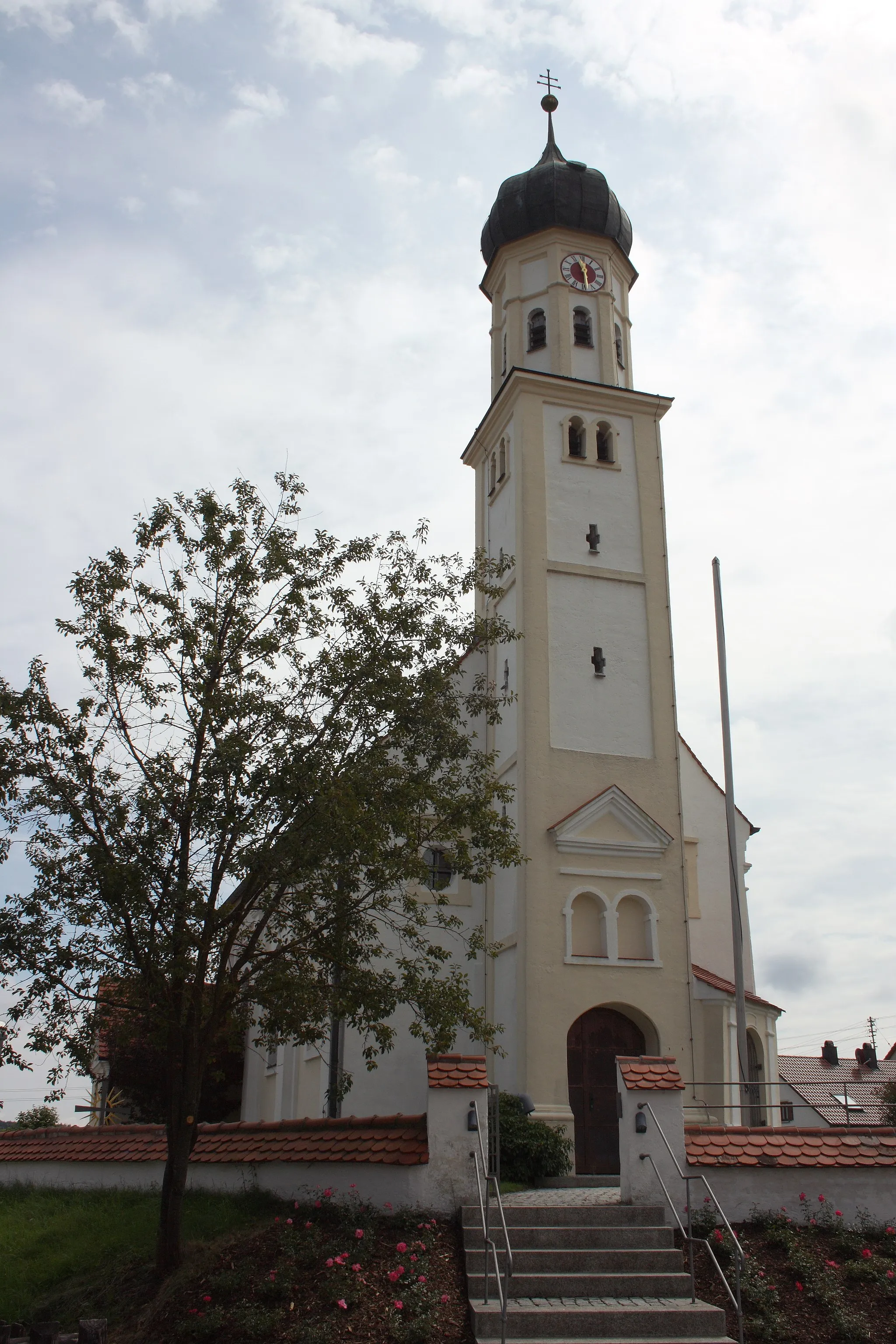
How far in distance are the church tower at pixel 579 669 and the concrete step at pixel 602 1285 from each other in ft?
27.0

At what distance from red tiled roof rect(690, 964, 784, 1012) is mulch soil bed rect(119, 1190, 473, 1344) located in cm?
1050

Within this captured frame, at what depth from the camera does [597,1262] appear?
1051 centimetres

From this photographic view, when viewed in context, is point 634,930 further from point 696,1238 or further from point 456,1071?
point 696,1238

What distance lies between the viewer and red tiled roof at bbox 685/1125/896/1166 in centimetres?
1183

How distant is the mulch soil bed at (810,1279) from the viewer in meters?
9.46

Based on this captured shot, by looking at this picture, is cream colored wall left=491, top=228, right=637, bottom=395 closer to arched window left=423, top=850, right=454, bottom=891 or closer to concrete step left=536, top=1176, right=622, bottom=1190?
arched window left=423, top=850, right=454, bottom=891

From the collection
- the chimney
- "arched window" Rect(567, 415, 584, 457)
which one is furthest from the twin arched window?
the chimney

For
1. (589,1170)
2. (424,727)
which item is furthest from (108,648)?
(589,1170)

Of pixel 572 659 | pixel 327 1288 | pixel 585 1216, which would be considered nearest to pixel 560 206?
pixel 572 659

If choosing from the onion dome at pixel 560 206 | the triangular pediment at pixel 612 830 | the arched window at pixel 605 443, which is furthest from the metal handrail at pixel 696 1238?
the onion dome at pixel 560 206

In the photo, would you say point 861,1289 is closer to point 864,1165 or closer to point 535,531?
point 864,1165

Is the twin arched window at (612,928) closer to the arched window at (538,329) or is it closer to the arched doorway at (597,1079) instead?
the arched doorway at (597,1079)

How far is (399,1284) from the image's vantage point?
9.88m

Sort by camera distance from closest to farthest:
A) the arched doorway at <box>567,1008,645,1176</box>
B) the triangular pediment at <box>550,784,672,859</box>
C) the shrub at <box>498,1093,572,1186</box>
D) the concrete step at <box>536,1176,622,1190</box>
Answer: the concrete step at <box>536,1176,622,1190</box> < the shrub at <box>498,1093,572,1186</box> < the arched doorway at <box>567,1008,645,1176</box> < the triangular pediment at <box>550,784,672,859</box>
